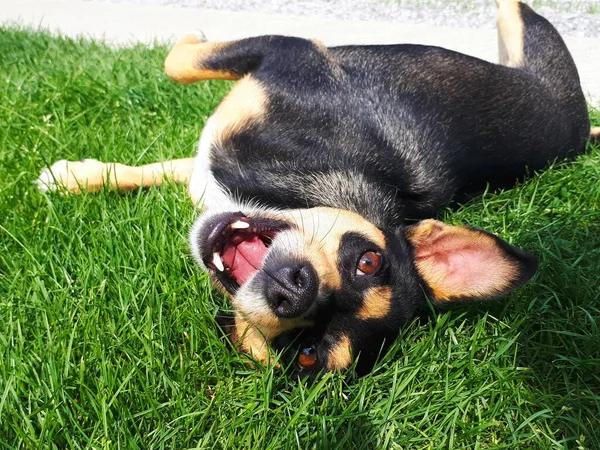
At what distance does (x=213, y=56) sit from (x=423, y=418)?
116 inches

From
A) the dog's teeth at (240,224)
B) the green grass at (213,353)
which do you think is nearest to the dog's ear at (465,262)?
the green grass at (213,353)

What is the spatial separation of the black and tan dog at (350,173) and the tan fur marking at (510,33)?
0.14 meters

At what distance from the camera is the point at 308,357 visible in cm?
304

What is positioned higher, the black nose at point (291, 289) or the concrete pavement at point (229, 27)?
the black nose at point (291, 289)

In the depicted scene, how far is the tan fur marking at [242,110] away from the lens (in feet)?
12.7

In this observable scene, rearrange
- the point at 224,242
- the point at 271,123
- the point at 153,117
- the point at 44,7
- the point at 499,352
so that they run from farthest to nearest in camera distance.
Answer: the point at 44,7
the point at 153,117
the point at 271,123
the point at 224,242
the point at 499,352

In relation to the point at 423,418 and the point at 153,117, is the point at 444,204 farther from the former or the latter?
the point at 153,117

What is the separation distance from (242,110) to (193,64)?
90 centimetres

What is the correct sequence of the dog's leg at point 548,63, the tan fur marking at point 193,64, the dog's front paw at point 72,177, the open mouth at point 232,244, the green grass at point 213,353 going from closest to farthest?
the green grass at point 213,353
the open mouth at point 232,244
the dog's front paw at point 72,177
the tan fur marking at point 193,64
the dog's leg at point 548,63

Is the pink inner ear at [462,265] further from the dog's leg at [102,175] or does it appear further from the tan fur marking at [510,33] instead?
the tan fur marking at [510,33]

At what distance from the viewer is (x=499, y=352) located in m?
3.13

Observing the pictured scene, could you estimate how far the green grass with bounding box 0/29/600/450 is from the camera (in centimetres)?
266

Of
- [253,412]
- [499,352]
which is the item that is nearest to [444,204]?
[499,352]

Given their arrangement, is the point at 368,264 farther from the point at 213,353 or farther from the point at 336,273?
the point at 213,353
